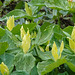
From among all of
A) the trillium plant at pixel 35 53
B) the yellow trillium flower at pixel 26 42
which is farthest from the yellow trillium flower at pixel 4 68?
the yellow trillium flower at pixel 26 42

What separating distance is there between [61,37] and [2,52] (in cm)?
29

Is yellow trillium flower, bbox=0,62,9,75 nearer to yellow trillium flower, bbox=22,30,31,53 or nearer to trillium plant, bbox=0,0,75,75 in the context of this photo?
trillium plant, bbox=0,0,75,75

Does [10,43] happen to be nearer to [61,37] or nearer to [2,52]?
[2,52]

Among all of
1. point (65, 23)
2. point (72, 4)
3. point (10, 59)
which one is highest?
point (72, 4)

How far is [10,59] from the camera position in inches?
31.5

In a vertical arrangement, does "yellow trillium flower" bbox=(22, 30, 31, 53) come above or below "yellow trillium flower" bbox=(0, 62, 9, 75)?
above

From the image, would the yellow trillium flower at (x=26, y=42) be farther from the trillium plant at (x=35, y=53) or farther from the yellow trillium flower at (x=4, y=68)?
the yellow trillium flower at (x=4, y=68)

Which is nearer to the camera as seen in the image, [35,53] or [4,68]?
[4,68]

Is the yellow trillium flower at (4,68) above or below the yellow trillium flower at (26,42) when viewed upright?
below

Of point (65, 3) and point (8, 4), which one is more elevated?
point (65, 3)

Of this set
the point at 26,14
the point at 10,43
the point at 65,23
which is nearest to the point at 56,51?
the point at 10,43

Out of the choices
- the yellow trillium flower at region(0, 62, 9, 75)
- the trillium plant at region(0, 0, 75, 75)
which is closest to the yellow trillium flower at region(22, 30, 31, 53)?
the trillium plant at region(0, 0, 75, 75)

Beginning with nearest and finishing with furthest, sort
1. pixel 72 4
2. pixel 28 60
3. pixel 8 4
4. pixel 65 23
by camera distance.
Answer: pixel 28 60, pixel 72 4, pixel 65 23, pixel 8 4

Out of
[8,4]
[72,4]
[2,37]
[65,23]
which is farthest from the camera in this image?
[8,4]
